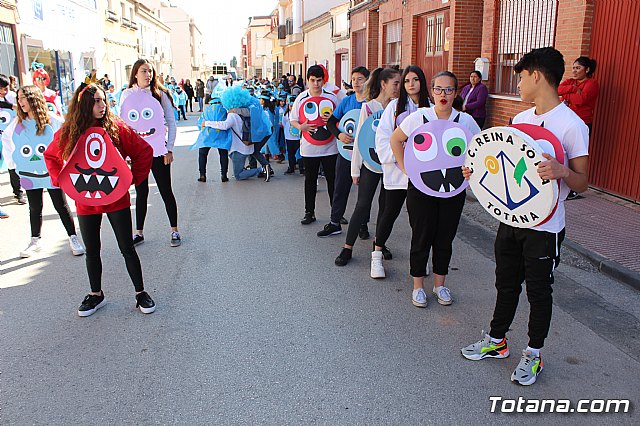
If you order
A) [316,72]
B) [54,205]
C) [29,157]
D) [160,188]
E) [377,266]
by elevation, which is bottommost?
[377,266]

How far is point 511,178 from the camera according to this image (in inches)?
125

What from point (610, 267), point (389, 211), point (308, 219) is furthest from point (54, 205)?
point (610, 267)

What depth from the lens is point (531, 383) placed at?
3.31m

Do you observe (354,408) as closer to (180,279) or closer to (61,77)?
(180,279)

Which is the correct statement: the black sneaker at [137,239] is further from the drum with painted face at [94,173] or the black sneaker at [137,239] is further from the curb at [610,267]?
the curb at [610,267]

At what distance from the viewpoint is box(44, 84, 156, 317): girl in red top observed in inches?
163

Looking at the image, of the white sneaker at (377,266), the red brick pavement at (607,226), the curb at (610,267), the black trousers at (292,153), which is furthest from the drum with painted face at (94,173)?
the black trousers at (292,153)

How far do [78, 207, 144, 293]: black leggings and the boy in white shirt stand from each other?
2.60 metres

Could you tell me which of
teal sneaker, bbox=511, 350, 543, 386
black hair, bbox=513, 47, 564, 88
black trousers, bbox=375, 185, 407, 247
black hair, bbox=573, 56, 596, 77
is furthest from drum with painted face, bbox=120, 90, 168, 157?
black hair, bbox=573, 56, 596, 77

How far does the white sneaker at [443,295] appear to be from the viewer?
453cm

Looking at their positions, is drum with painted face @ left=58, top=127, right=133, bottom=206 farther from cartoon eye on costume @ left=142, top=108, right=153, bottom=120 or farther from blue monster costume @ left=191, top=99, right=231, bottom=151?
blue monster costume @ left=191, top=99, right=231, bottom=151

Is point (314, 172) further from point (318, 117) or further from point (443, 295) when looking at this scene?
point (443, 295)

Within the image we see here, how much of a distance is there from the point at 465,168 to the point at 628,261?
2.74 meters

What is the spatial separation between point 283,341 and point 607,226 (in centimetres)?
447
